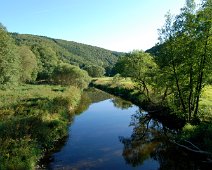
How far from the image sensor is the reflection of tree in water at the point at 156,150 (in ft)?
79.6

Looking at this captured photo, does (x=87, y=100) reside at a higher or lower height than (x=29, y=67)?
lower

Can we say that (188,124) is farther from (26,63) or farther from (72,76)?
(26,63)

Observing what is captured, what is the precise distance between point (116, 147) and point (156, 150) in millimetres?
4612

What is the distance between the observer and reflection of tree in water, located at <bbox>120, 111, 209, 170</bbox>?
24253 mm

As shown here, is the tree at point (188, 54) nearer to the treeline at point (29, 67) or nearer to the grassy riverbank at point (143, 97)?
the grassy riverbank at point (143, 97)

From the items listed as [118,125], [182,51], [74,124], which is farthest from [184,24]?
[74,124]

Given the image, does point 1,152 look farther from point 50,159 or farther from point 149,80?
point 149,80

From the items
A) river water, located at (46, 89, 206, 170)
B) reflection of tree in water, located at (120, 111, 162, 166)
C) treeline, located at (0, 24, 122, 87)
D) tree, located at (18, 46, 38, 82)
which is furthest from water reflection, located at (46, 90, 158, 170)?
tree, located at (18, 46, 38, 82)

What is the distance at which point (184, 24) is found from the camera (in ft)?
102

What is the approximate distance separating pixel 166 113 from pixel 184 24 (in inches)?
632

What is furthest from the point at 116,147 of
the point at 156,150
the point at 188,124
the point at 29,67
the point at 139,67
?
the point at 29,67

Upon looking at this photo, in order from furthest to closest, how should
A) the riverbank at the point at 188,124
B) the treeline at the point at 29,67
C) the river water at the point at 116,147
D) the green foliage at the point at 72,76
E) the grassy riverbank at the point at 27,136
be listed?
the green foliage at the point at 72,76 → the treeline at the point at 29,67 → the river water at the point at 116,147 → the riverbank at the point at 188,124 → the grassy riverbank at the point at 27,136

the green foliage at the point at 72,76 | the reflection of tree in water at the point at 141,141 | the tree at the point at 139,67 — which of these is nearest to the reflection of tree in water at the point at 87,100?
the green foliage at the point at 72,76

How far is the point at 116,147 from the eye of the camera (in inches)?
1225
